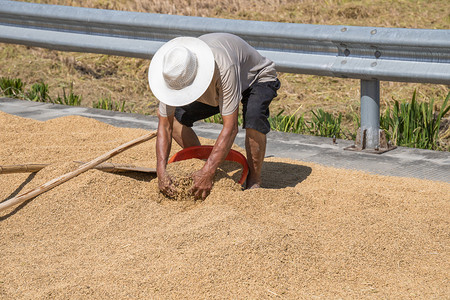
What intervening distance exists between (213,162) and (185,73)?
507 millimetres

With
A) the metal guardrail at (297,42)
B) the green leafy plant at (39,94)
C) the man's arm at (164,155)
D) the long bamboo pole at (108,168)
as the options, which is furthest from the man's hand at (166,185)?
the green leafy plant at (39,94)

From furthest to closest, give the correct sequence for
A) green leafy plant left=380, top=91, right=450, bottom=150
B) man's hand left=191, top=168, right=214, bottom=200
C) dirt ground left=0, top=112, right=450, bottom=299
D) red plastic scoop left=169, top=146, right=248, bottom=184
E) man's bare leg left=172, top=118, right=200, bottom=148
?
green leafy plant left=380, top=91, right=450, bottom=150
man's bare leg left=172, top=118, right=200, bottom=148
red plastic scoop left=169, top=146, right=248, bottom=184
man's hand left=191, top=168, right=214, bottom=200
dirt ground left=0, top=112, right=450, bottom=299

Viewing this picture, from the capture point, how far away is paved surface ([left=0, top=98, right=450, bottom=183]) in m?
4.26

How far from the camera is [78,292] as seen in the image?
8.54ft

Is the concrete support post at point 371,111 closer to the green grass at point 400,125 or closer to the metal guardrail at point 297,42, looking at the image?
the metal guardrail at point 297,42

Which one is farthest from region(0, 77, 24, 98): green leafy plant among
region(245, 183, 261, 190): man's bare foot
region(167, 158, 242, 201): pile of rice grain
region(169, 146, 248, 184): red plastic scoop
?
region(245, 183, 261, 190): man's bare foot

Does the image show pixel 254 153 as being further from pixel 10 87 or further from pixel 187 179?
pixel 10 87

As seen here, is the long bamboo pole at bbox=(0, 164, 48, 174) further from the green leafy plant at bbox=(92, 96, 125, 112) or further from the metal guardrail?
the green leafy plant at bbox=(92, 96, 125, 112)

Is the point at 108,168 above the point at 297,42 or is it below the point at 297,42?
below

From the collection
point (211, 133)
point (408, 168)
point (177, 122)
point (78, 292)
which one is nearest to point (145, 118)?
point (211, 133)

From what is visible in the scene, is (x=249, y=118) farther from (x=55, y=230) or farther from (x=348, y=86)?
(x=348, y=86)

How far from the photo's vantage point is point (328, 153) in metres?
4.72

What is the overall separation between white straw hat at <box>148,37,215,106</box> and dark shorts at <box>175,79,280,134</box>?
1.69ft

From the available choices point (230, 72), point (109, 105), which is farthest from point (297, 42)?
point (109, 105)
